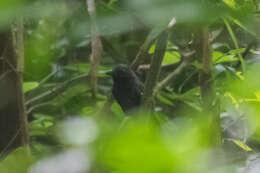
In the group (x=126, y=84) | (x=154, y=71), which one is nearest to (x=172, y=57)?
(x=154, y=71)

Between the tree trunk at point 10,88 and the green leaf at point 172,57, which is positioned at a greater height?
the green leaf at point 172,57

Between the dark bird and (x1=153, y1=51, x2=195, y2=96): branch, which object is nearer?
(x1=153, y1=51, x2=195, y2=96): branch

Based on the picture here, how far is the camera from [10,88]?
1.38m

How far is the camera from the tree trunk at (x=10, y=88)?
52.4 inches

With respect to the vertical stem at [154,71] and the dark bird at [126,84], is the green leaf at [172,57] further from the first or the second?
the dark bird at [126,84]

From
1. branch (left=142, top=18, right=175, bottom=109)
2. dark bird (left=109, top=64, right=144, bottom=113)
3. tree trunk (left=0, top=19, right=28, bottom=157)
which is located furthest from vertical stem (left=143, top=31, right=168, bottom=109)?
tree trunk (left=0, top=19, right=28, bottom=157)

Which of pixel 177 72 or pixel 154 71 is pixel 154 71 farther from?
pixel 177 72

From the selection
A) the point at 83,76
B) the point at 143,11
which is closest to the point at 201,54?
the point at 143,11

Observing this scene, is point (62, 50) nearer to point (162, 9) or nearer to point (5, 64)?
point (5, 64)

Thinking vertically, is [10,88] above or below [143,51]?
below

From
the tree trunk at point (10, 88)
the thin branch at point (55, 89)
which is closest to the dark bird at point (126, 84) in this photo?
the thin branch at point (55, 89)

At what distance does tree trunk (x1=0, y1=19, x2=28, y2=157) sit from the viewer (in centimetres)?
133

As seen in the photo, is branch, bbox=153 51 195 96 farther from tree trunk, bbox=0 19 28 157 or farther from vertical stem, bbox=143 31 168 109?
tree trunk, bbox=0 19 28 157

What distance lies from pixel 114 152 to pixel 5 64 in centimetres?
135
